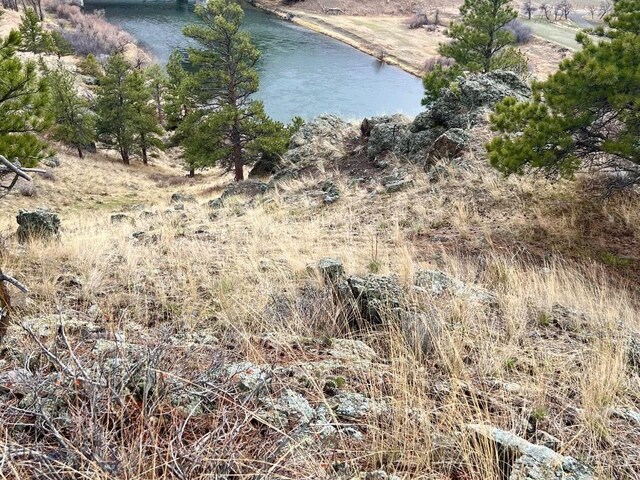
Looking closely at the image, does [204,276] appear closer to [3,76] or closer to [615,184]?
[3,76]

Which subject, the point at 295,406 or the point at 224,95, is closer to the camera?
the point at 295,406

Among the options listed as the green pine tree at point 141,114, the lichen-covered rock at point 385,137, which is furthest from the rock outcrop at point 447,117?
the green pine tree at point 141,114

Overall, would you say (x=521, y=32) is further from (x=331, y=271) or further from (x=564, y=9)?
(x=331, y=271)

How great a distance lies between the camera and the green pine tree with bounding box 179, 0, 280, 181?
1955 centimetres

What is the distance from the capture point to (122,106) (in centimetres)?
2955

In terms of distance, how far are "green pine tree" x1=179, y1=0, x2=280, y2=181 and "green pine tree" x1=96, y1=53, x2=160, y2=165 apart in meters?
10.8

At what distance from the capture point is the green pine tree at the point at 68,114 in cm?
2781

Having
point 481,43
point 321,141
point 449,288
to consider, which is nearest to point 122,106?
point 321,141

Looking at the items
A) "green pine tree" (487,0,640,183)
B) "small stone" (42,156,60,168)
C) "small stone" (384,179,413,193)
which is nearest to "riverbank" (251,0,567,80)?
"small stone" (42,156,60,168)

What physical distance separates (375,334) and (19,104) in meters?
8.53

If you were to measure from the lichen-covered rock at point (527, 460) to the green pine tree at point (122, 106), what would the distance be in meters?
31.3

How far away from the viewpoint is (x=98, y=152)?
3347 cm

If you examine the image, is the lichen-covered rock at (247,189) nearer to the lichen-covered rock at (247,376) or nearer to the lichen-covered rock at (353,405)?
the lichen-covered rock at (247,376)

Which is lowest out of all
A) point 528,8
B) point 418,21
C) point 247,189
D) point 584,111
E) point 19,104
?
point 247,189
